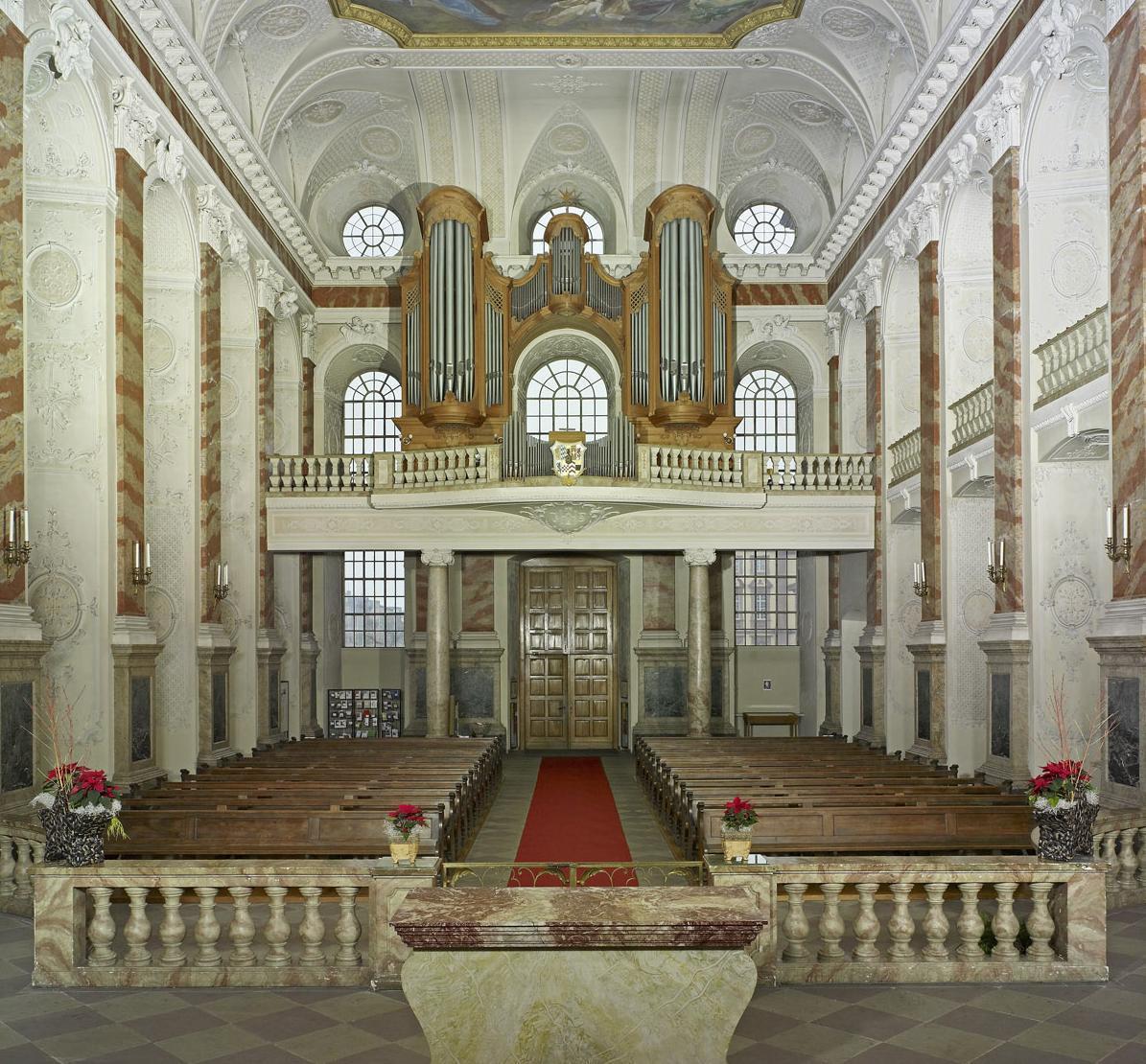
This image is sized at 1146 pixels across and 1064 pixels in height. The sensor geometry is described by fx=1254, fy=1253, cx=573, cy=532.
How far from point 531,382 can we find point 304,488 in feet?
20.0

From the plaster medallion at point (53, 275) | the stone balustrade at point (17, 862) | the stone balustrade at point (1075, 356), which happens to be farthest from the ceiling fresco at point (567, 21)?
the stone balustrade at point (17, 862)

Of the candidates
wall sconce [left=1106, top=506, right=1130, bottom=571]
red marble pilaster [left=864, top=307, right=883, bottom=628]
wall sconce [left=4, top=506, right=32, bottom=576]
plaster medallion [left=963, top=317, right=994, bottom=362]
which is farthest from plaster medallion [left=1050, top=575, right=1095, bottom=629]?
wall sconce [left=4, top=506, right=32, bottom=576]

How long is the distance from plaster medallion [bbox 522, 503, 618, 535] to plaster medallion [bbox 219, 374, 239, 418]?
4.89 meters

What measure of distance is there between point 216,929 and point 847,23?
1607 centimetres

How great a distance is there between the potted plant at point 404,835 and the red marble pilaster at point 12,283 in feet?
14.6

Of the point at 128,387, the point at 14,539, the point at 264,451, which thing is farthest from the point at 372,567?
the point at 14,539

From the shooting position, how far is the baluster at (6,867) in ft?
31.3

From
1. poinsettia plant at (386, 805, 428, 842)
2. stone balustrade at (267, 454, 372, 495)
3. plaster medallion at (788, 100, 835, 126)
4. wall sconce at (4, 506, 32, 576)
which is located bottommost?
poinsettia plant at (386, 805, 428, 842)

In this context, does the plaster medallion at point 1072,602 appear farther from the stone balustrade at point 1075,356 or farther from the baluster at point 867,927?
the baluster at point 867,927

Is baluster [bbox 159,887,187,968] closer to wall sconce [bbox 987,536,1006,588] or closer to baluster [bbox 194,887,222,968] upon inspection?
baluster [bbox 194,887,222,968]

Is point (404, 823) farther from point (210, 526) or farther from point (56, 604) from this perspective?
point (210, 526)

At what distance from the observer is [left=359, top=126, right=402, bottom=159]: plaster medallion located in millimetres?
24188

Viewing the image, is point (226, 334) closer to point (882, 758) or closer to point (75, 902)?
point (882, 758)

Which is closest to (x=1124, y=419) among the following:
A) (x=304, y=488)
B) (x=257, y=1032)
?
(x=257, y=1032)
